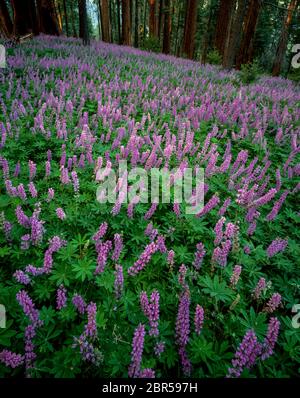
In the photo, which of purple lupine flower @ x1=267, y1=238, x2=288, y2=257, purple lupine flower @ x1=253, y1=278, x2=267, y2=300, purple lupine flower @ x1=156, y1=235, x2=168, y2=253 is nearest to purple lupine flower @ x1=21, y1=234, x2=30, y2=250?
purple lupine flower @ x1=156, y1=235, x2=168, y2=253

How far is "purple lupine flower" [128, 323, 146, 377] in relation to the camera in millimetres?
1871

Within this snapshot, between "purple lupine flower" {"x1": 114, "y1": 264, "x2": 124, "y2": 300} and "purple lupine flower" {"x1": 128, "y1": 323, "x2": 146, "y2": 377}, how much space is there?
1.61ft

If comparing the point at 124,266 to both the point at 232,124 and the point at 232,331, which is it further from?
the point at 232,124

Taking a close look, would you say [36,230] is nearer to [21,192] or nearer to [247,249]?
[21,192]

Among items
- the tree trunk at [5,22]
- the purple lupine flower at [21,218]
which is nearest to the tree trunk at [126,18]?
the tree trunk at [5,22]

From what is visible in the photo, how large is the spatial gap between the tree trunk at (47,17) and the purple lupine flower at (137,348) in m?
18.7

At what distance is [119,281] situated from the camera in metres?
2.34

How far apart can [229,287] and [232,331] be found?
1.41 feet

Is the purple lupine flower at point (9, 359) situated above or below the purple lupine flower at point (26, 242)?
below

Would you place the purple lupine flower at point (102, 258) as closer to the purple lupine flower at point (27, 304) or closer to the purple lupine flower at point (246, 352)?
the purple lupine flower at point (27, 304)

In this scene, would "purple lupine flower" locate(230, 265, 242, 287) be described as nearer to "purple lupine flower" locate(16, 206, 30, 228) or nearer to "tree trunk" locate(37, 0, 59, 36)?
"purple lupine flower" locate(16, 206, 30, 228)

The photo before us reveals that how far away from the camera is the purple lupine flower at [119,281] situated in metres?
2.30

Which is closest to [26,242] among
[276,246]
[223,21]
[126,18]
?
[276,246]
